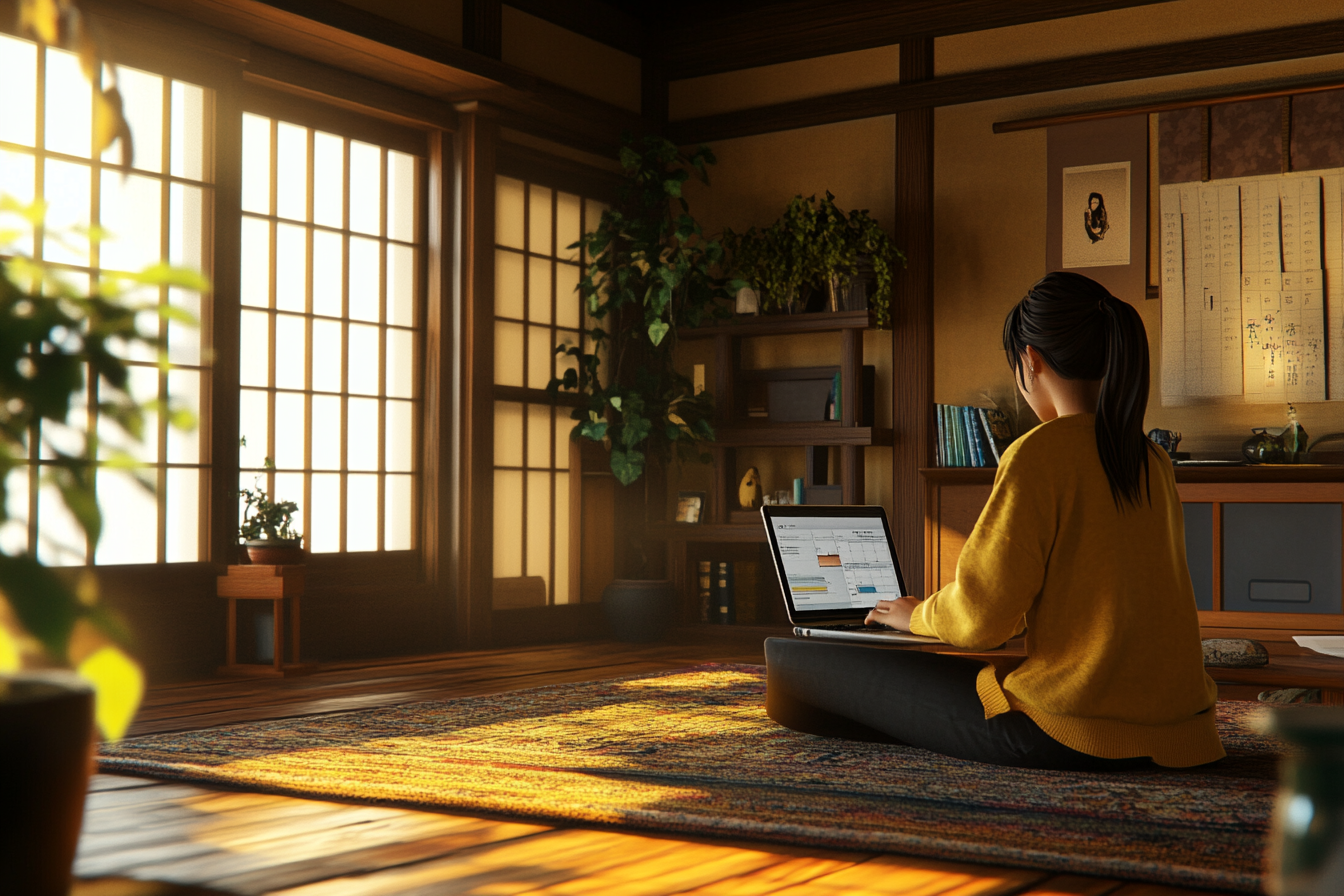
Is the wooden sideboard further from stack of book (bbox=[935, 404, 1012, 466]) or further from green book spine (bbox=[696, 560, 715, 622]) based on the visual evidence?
green book spine (bbox=[696, 560, 715, 622])

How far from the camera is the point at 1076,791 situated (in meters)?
2.24

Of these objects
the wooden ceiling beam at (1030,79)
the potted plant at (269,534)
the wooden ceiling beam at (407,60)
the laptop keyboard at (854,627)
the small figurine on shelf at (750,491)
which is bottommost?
the laptop keyboard at (854,627)

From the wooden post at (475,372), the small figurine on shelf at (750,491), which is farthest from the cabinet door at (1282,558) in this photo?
the wooden post at (475,372)

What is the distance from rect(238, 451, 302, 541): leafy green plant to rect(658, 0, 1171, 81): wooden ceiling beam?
3.24 m

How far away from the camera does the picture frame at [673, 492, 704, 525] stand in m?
6.37

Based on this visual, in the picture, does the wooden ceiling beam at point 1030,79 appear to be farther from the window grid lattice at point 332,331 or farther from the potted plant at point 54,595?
the potted plant at point 54,595

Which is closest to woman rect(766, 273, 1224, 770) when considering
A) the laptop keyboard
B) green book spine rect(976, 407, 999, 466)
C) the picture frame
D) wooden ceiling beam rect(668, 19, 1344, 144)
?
the laptop keyboard

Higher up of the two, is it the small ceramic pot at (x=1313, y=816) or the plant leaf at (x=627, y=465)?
the plant leaf at (x=627, y=465)

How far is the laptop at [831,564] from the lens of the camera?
2.90 m

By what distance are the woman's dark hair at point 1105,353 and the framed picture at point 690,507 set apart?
4084 millimetres

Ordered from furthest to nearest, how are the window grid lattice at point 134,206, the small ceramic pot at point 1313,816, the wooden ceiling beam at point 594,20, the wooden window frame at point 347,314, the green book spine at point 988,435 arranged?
1. the wooden ceiling beam at point 594,20
2. the green book spine at point 988,435
3. the wooden window frame at point 347,314
4. the window grid lattice at point 134,206
5. the small ceramic pot at point 1313,816

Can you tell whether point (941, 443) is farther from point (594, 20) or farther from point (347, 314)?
point (594, 20)

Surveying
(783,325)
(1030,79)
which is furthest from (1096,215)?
(783,325)

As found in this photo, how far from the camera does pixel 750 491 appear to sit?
6180 millimetres
